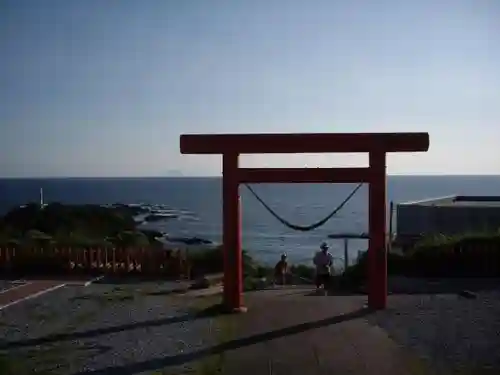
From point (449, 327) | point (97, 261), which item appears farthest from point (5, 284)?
point (449, 327)

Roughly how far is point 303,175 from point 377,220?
1493 millimetres

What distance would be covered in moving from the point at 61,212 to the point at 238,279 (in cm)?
2460

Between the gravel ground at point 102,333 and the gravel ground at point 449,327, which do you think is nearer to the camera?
→ the gravel ground at point 102,333

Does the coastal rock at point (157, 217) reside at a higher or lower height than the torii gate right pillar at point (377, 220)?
lower

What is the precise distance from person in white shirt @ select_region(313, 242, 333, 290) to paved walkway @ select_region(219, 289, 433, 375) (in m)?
1.87

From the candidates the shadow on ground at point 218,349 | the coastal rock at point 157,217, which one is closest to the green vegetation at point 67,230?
the shadow on ground at point 218,349

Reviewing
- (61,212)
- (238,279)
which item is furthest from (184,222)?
(238,279)

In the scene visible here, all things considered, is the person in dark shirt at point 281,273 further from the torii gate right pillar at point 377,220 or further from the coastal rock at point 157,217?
the coastal rock at point 157,217

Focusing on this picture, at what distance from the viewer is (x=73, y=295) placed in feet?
42.5

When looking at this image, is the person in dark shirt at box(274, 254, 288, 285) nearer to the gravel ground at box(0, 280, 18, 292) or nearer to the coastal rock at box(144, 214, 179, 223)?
the gravel ground at box(0, 280, 18, 292)

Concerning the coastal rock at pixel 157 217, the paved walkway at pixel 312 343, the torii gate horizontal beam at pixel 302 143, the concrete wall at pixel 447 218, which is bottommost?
the coastal rock at pixel 157 217

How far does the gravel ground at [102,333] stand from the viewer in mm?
7965

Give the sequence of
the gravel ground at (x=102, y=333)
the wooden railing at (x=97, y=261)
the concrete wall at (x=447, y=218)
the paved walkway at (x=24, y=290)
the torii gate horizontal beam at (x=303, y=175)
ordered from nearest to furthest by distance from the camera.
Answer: the gravel ground at (x=102, y=333), the torii gate horizontal beam at (x=303, y=175), the paved walkway at (x=24, y=290), the wooden railing at (x=97, y=261), the concrete wall at (x=447, y=218)

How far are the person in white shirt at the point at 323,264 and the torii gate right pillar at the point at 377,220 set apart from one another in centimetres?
279
